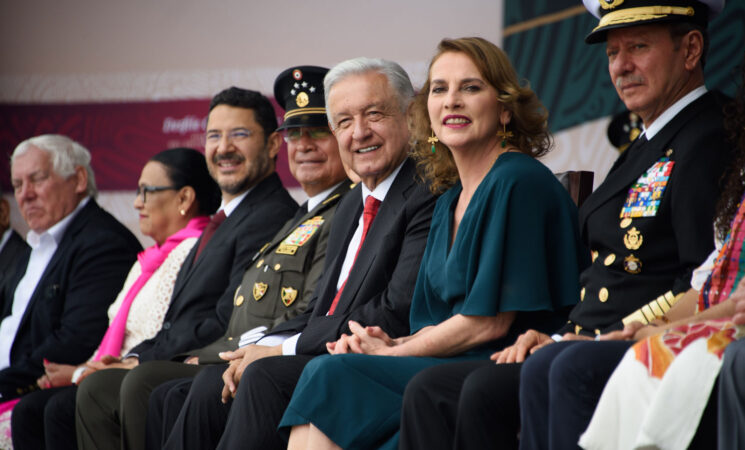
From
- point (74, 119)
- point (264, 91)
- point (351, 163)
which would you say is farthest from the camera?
point (74, 119)

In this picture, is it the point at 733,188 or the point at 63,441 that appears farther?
the point at 63,441

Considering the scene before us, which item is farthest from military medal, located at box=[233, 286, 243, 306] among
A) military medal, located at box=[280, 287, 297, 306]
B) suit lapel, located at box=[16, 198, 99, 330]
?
suit lapel, located at box=[16, 198, 99, 330]

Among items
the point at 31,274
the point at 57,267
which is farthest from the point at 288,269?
the point at 31,274

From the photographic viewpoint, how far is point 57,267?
501 cm

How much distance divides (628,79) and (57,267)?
3145mm

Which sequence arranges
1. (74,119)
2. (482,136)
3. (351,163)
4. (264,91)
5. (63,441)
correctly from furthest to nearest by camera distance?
(74,119)
(264,91)
(63,441)
(351,163)
(482,136)

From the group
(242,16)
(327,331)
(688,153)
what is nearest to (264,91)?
(242,16)

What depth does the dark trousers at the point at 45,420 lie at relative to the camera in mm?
4195

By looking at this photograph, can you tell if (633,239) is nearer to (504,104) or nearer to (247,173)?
(504,104)

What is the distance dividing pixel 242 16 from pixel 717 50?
290 centimetres

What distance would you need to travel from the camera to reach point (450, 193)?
3.11 meters

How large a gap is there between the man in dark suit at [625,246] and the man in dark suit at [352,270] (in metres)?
0.60

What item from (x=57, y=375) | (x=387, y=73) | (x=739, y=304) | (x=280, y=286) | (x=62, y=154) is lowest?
(x=57, y=375)

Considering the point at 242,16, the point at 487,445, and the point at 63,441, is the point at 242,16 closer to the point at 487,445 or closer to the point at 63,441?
the point at 63,441
